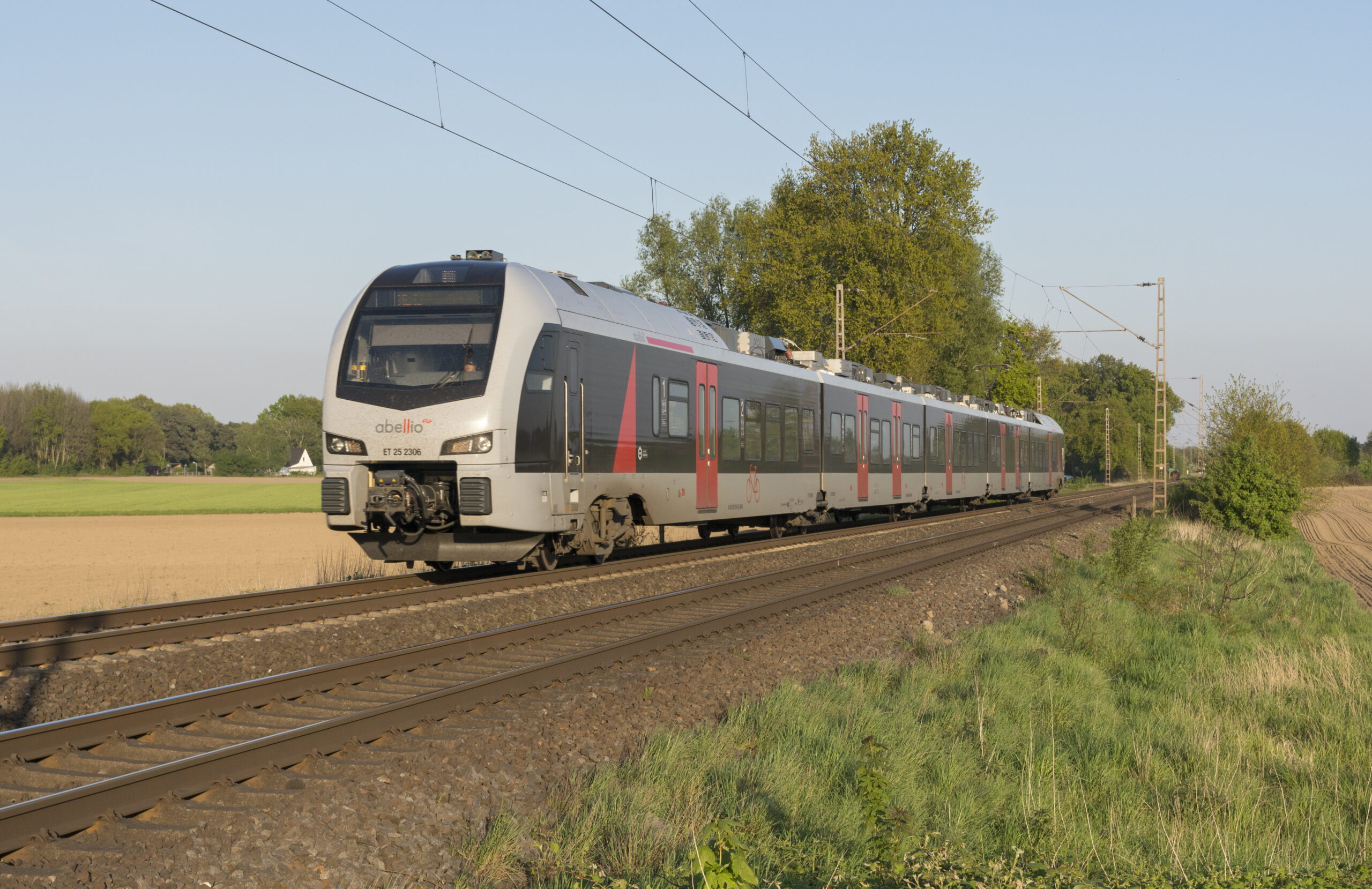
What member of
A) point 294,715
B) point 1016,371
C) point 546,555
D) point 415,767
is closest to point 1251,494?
point 546,555

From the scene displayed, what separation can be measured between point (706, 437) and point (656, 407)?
1.68 m

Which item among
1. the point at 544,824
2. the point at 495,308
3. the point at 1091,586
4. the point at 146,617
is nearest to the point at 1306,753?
the point at 544,824

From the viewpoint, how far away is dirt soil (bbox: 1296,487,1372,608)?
85.5ft

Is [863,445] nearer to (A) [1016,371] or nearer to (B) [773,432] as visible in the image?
(B) [773,432]

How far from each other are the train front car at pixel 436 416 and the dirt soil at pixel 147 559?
4.30m

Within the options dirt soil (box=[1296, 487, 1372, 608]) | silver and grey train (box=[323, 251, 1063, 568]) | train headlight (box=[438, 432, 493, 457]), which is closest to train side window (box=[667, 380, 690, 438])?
silver and grey train (box=[323, 251, 1063, 568])

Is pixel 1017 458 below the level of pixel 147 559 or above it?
above

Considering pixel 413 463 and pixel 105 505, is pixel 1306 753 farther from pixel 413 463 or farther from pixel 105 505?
pixel 105 505

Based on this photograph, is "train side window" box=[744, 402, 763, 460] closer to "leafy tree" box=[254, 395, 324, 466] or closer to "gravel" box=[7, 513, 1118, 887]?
"gravel" box=[7, 513, 1118, 887]

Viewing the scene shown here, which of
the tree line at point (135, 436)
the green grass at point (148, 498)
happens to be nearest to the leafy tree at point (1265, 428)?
the green grass at point (148, 498)

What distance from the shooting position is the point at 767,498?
65.0ft

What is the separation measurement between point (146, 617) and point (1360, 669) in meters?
13.1

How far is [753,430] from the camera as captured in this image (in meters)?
19.0

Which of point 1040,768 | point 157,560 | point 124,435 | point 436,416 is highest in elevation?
point 124,435
